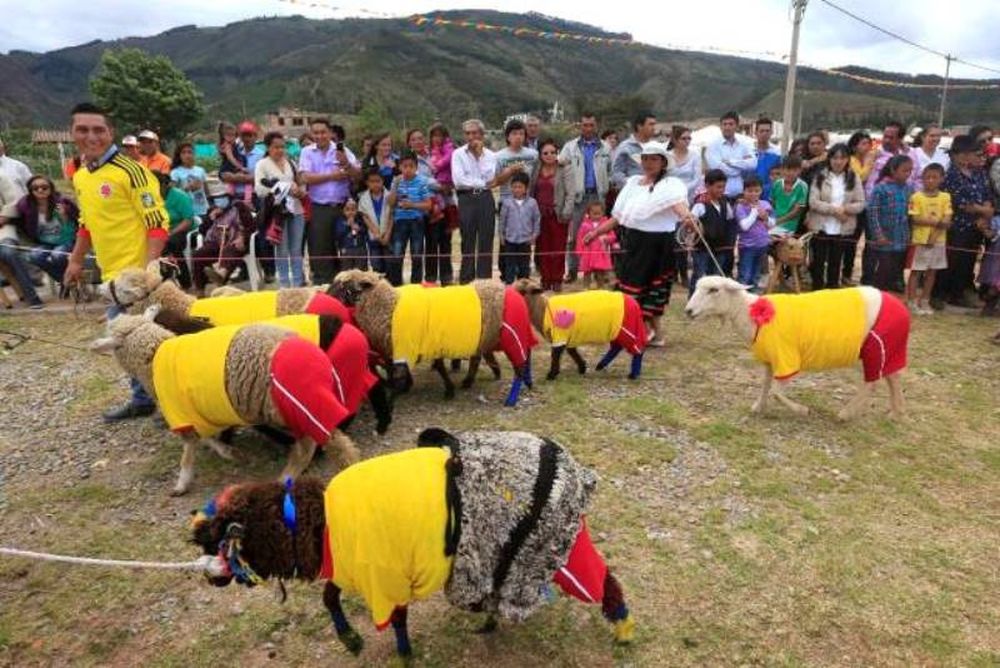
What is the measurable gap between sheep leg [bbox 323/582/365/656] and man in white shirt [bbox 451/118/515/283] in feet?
21.1

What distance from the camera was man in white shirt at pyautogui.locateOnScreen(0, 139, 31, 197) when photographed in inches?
347

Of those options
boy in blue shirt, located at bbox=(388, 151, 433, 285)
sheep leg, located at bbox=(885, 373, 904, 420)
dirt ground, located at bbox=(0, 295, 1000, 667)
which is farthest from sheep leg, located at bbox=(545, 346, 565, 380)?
boy in blue shirt, located at bbox=(388, 151, 433, 285)

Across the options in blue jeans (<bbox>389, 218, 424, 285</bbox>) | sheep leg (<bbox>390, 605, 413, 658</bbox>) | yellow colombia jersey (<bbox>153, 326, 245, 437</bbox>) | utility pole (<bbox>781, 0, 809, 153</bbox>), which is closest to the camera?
sheep leg (<bbox>390, 605, 413, 658</bbox>)

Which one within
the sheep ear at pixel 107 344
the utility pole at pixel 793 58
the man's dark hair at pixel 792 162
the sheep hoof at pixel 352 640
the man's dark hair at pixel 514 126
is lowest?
the sheep hoof at pixel 352 640

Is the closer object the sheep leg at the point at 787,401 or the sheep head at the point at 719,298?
the sheep leg at the point at 787,401

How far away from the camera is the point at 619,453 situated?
193 inches

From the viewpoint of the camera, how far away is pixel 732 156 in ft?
30.9

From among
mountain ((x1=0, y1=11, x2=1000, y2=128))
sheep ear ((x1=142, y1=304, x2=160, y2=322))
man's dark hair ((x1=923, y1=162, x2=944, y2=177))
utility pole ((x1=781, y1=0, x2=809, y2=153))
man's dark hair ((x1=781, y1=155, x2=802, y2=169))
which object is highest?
mountain ((x1=0, y1=11, x2=1000, y2=128))

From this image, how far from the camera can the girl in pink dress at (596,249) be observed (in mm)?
9273

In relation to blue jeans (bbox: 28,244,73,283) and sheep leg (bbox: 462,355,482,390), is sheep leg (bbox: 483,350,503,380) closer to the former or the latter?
sheep leg (bbox: 462,355,482,390)

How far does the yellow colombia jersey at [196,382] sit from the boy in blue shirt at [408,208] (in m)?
4.37

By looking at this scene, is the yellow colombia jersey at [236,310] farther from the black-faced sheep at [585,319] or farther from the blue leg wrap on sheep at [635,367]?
the blue leg wrap on sheep at [635,367]

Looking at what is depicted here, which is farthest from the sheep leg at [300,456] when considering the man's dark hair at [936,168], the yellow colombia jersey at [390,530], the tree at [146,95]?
the tree at [146,95]

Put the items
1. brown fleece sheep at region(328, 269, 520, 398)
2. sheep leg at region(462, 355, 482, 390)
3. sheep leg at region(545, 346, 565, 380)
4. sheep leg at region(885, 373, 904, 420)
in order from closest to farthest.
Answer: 1. brown fleece sheep at region(328, 269, 520, 398)
2. sheep leg at region(885, 373, 904, 420)
3. sheep leg at region(462, 355, 482, 390)
4. sheep leg at region(545, 346, 565, 380)
